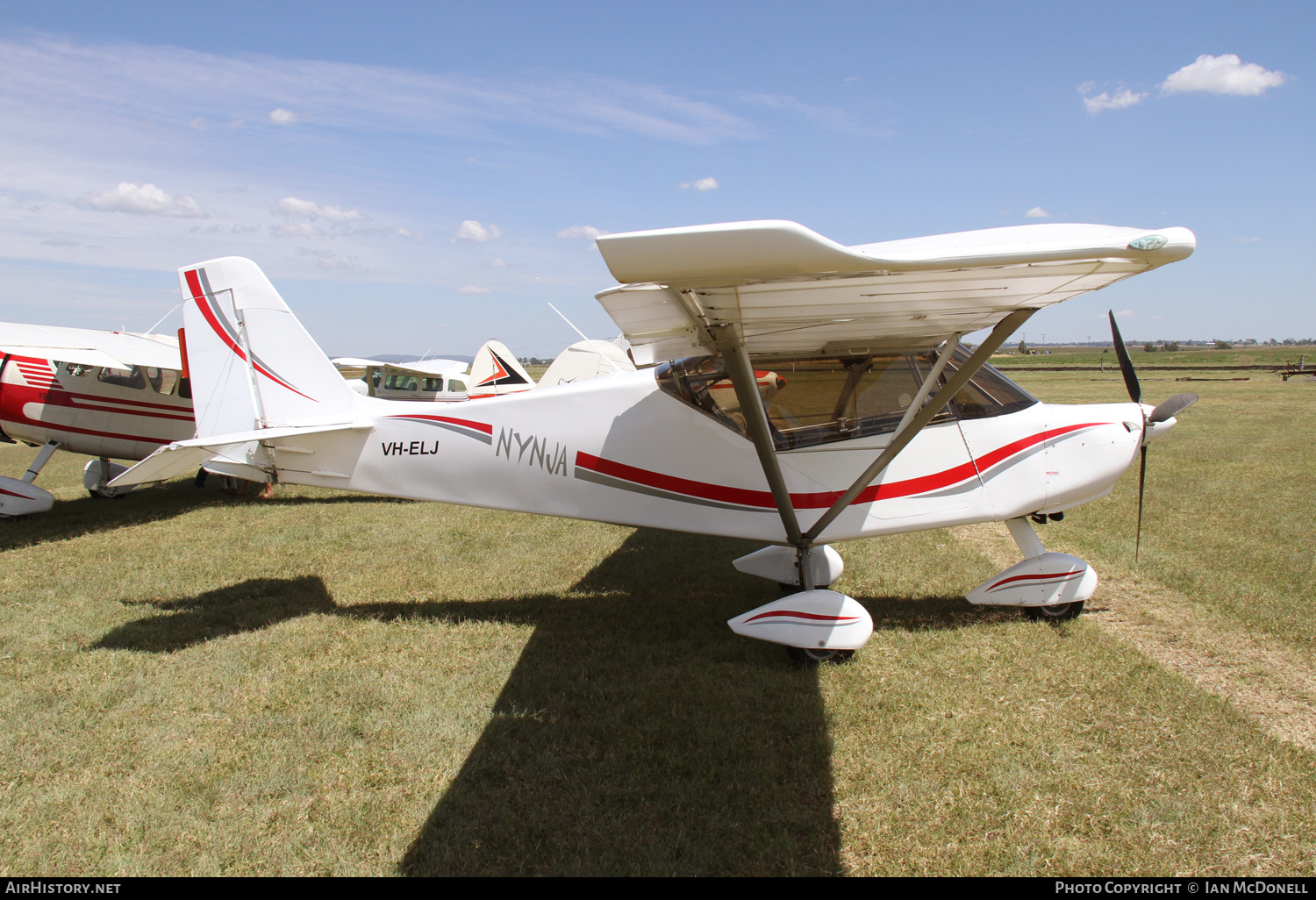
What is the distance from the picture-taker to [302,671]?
14.1 ft

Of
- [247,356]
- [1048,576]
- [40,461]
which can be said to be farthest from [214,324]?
[1048,576]

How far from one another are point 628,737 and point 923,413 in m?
2.41

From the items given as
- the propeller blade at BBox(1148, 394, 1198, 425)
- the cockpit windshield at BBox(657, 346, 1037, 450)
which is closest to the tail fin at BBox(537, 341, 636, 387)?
the cockpit windshield at BBox(657, 346, 1037, 450)

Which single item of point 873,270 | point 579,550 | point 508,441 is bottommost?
point 579,550

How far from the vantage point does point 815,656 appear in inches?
167

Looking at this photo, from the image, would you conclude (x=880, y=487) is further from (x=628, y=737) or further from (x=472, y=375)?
(x=472, y=375)

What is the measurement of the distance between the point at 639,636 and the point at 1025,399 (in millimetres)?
3208

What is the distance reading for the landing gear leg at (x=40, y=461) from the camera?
9156 millimetres

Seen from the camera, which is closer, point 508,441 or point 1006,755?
point 1006,755

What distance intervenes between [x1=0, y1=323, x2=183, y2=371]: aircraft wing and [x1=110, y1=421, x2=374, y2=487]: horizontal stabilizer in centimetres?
571

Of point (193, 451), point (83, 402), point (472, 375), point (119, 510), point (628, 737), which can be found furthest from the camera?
point (472, 375)

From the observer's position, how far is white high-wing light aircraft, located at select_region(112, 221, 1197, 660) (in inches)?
165

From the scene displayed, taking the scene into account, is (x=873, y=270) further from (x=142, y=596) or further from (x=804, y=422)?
(x=142, y=596)
